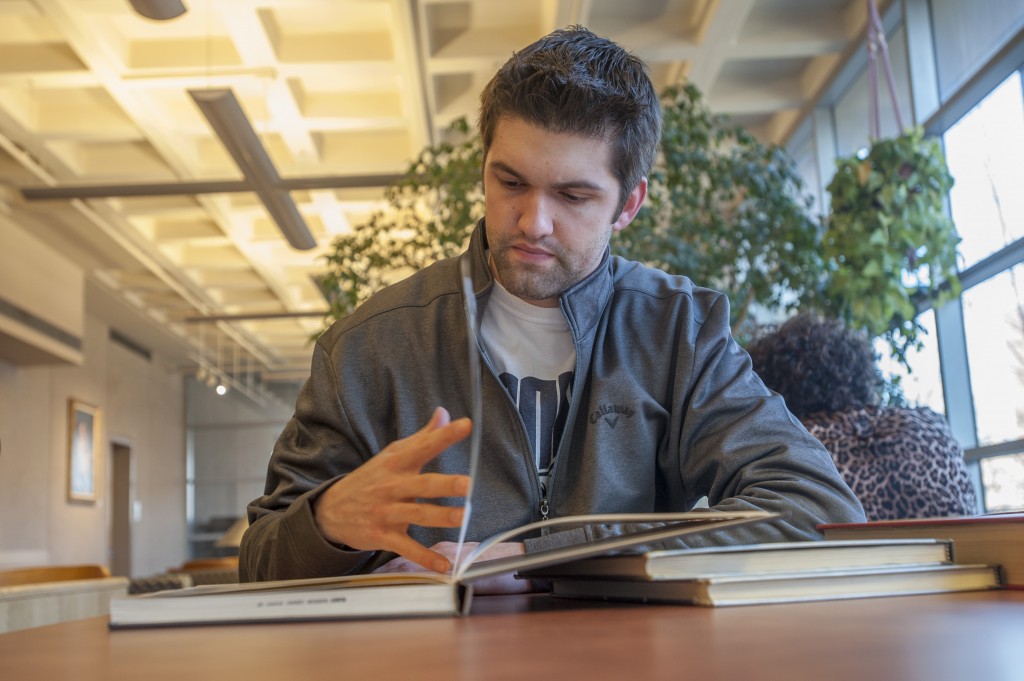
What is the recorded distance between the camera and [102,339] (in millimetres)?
11969

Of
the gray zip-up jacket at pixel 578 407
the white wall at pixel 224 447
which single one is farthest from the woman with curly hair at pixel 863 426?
the white wall at pixel 224 447

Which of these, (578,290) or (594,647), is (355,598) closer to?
(594,647)

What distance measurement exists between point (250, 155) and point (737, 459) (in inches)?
182

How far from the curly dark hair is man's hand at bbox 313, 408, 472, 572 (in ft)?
6.43

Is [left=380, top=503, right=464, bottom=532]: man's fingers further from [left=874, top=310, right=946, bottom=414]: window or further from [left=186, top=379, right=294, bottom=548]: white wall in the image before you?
[left=186, top=379, right=294, bottom=548]: white wall

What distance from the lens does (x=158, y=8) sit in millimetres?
3609

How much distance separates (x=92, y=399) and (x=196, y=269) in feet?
8.63

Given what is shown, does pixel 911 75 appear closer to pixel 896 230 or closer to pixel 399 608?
pixel 896 230

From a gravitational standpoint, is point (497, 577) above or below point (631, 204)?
below

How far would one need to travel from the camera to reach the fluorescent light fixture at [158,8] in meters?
3.59

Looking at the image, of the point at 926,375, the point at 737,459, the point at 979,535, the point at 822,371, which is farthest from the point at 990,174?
the point at 979,535

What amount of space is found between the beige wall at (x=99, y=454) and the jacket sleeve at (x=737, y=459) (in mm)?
8302

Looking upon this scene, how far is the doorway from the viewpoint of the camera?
42.6ft

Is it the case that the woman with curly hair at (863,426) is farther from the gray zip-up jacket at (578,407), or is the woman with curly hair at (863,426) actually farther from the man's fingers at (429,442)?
the man's fingers at (429,442)
